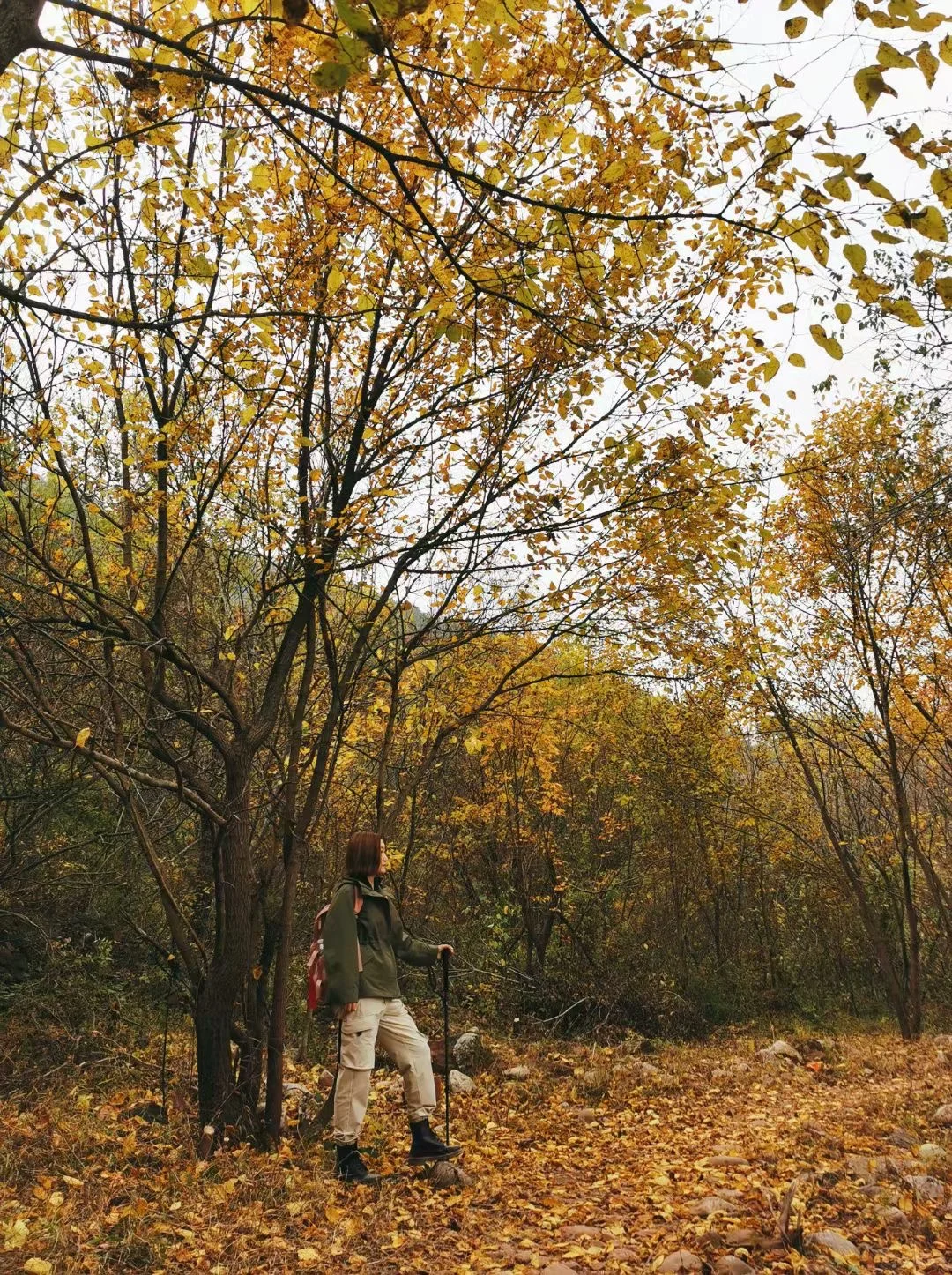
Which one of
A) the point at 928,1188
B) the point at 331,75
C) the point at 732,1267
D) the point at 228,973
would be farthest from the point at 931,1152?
the point at 331,75

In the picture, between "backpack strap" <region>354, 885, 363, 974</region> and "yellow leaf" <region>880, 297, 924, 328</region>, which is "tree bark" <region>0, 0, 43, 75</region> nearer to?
"yellow leaf" <region>880, 297, 924, 328</region>

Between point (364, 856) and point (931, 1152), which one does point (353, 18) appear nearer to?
point (364, 856)

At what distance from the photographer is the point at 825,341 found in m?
2.46

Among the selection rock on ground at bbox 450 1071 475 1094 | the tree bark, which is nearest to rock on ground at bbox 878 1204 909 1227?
rock on ground at bbox 450 1071 475 1094

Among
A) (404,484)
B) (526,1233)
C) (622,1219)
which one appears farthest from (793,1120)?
(404,484)

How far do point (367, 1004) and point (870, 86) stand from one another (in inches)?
187

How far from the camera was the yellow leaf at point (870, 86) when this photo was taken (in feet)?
6.69

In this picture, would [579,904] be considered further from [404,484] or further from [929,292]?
[929,292]

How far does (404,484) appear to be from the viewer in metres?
6.57

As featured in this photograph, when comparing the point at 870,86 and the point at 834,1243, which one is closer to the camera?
the point at 870,86

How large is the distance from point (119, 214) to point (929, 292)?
5007mm

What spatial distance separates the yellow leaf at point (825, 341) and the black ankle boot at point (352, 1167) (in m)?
4.65

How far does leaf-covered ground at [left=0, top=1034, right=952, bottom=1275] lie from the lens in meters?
3.72

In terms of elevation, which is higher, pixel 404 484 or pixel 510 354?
pixel 510 354
